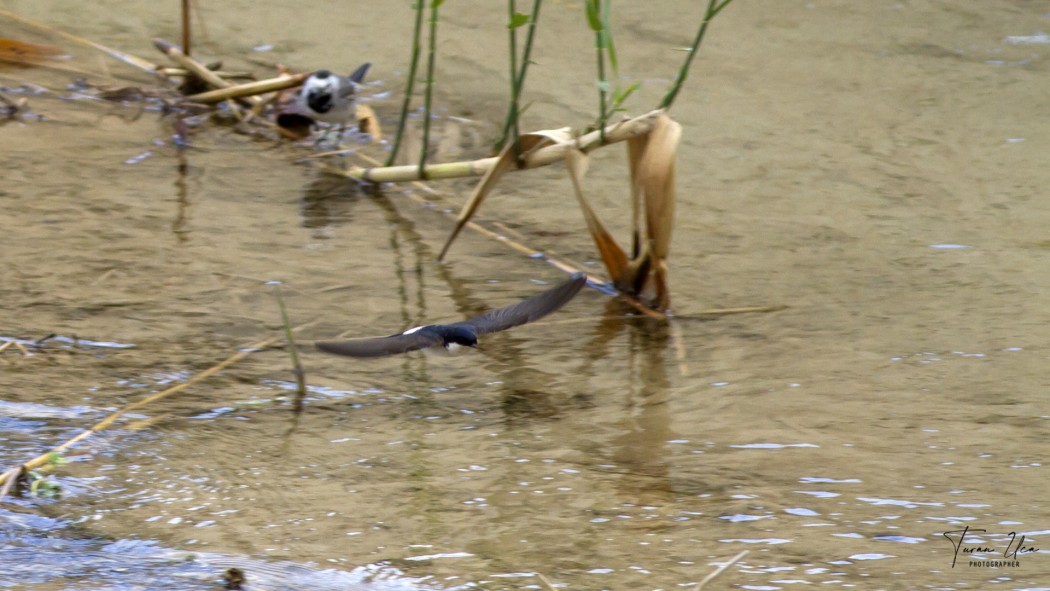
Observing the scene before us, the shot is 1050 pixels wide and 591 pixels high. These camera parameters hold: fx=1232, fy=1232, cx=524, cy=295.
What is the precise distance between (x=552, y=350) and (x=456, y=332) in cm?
32

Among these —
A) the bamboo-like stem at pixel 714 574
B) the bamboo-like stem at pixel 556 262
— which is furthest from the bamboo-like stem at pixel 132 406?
the bamboo-like stem at pixel 714 574

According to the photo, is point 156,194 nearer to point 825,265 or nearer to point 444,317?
point 444,317

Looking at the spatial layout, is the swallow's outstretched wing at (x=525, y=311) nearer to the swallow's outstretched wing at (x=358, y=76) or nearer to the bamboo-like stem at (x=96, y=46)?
the swallow's outstretched wing at (x=358, y=76)

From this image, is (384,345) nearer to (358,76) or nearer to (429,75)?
(429,75)

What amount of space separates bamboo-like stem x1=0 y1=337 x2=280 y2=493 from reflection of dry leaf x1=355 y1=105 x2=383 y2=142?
5.16 feet

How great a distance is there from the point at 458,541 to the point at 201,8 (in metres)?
3.80

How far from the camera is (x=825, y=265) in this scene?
3.14 metres

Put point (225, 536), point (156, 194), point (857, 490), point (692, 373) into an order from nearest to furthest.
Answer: point (225, 536) → point (857, 490) → point (692, 373) → point (156, 194)

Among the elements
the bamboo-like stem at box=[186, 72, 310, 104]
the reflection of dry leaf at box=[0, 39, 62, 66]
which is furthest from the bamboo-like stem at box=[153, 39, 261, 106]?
the reflection of dry leaf at box=[0, 39, 62, 66]

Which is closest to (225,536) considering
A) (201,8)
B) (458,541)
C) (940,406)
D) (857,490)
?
(458,541)

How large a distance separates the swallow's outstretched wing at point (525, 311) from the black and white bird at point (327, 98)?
139 centimetres

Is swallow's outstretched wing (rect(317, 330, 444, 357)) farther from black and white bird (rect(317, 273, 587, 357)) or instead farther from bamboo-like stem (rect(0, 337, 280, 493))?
bamboo-like stem (rect(0, 337, 280, 493))

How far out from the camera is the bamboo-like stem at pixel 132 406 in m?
1.92

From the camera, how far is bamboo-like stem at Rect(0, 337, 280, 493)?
6.30 ft
